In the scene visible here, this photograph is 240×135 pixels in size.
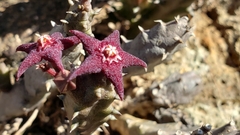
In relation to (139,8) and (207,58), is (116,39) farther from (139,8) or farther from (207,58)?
(207,58)

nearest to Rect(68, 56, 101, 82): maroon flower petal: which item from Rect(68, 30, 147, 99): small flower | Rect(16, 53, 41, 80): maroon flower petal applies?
Rect(68, 30, 147, 99): small flower

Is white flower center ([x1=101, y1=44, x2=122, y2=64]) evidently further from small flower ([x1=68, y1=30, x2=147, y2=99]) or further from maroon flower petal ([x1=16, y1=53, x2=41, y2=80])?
maroon flower petal ([x1=16, y1=53, x2=41, y2=80])

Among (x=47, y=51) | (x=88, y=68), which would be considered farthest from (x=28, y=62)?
(x=88, y=68)

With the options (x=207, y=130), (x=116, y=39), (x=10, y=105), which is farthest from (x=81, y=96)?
(x=10, y=105)

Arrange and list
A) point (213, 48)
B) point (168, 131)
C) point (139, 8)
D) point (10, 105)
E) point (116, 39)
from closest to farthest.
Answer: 1. point (116, 39)
2. point (168, 131)
3. point (10, 105)
4. point (139, 8)
5. point (213, 48)

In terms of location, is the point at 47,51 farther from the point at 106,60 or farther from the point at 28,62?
the point at 106,60

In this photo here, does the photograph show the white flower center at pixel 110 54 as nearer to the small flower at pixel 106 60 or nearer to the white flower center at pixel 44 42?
the small flower at pixel 106 60
